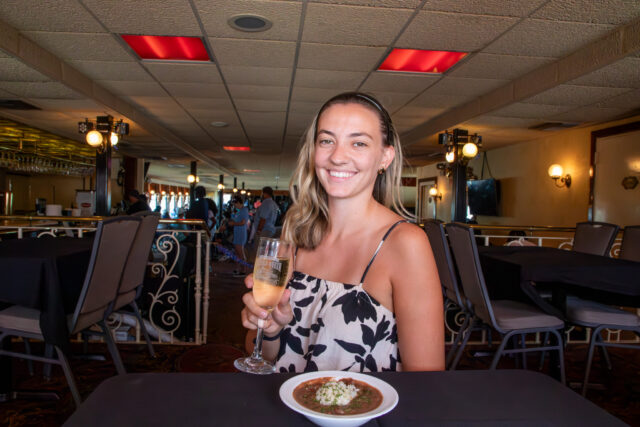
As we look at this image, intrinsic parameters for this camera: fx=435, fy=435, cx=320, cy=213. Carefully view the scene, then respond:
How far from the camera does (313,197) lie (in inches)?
60.9

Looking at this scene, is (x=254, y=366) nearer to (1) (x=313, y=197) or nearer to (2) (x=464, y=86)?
(1) (x=313, y=197)

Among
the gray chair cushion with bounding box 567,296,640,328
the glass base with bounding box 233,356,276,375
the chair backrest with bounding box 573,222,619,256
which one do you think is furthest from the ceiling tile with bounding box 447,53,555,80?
the glass base with bounding box 233,356,276,375

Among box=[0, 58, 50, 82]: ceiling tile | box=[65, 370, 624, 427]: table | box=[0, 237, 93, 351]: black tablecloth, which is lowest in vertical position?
Result: box=[0, 237, 93, 351]: black tablecloth

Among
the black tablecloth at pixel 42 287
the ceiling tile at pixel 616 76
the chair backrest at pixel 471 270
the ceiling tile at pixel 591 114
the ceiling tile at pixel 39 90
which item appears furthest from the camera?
the ceiling tile at pixel 591 114

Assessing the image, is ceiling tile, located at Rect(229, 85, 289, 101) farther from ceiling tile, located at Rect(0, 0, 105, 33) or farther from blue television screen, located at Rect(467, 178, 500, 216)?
blue television screen, located at Rect(467, 178, 500, 216)

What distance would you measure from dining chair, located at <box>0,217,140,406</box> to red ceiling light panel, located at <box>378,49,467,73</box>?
3.01 metres

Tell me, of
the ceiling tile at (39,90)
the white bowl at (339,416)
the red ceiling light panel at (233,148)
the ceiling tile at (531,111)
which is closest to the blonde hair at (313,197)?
the white bowl at (339,416)

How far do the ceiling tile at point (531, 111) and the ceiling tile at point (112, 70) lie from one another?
14.2 feet

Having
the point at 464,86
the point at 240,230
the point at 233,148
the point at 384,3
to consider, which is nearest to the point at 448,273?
the point at 384,3

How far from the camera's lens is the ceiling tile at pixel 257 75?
465 centimetres

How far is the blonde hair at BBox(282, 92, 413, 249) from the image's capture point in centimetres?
143

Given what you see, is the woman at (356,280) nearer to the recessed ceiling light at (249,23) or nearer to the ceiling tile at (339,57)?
the recessed ceiling light at (249,23)

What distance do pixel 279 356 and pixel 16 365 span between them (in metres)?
2.85

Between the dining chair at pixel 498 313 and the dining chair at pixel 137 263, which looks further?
the dining chair at pixel 137 263
